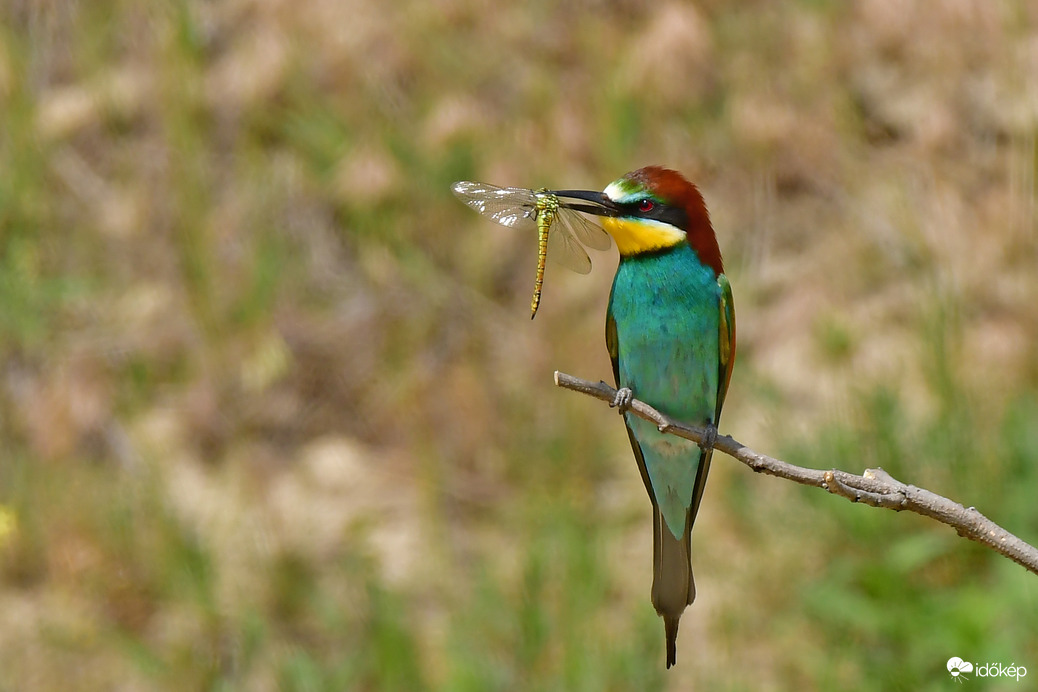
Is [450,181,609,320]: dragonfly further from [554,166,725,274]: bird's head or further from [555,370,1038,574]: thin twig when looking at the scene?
[555,370,1038,574]: thin twig

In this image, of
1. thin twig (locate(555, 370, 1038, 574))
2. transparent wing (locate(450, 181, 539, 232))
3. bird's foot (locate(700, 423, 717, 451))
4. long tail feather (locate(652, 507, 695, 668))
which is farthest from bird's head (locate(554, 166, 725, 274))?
thin twig (locate(555, 370, 1038, 574))

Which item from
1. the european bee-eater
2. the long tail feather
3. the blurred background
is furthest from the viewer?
the blurred background

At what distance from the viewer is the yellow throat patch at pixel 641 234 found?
189 cm

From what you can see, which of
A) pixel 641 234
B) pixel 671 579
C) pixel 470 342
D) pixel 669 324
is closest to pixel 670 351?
pixel 669 324

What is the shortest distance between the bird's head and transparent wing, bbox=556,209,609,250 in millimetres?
32

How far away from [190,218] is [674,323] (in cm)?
215

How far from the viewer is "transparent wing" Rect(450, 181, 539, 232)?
5.53ft

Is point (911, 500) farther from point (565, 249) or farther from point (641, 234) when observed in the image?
point (641, 234)

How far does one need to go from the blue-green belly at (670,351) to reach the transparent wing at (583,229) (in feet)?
0.72

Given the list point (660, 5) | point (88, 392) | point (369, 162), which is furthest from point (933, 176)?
point (88, 392)

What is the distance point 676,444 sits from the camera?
79.6 inches

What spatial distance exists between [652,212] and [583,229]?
0.17 meters

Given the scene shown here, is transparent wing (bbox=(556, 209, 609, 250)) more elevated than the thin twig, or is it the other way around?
transparent wing (bbox=(556, 209, 609, 250))

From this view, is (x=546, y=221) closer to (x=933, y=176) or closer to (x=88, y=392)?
(x=933, y=176)
